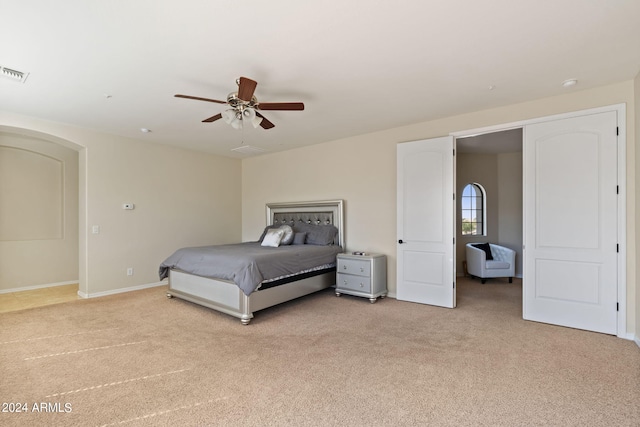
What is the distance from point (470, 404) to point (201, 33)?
3288 mm

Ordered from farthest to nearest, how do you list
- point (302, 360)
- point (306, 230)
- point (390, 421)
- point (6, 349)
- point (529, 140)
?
point (306, 230), point (529, 140), point (6, 349), point (302, 360), point (390, 421)

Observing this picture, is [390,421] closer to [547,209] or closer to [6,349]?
[547,209]

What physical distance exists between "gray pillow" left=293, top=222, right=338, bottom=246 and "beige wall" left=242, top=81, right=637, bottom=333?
284 mm

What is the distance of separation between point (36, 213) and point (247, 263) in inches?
186

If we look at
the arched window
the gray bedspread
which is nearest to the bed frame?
the gray bedspread

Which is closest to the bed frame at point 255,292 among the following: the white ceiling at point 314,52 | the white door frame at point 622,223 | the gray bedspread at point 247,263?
the gray bedspread at point 247,263

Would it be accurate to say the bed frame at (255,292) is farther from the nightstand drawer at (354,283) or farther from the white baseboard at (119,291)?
the white baseboard at (119,291)

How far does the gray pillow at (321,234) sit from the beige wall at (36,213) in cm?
466

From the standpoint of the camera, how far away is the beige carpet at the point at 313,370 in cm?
195

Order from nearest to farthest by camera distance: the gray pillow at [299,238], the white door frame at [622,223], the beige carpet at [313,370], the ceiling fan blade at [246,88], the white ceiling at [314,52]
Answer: the beige carpet at [313,370], the white ceiling at [314,52], the ceiling fan blade at [246,88], the white door frame at [622,223], the gray pillow at [299,238]

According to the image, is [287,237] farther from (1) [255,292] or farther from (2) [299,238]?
(1) [255,292]

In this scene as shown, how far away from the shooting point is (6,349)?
2.89 m

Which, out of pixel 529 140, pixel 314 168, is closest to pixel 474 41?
pixel 529 140

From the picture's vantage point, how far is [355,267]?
4.68 metres
